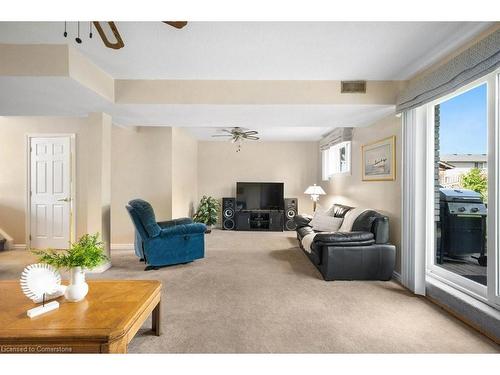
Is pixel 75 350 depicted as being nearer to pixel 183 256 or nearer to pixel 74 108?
pixel 183 256

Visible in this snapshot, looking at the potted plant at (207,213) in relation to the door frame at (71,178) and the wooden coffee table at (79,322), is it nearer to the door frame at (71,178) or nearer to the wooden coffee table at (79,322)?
the door frame at (71,178)

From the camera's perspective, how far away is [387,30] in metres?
2.09

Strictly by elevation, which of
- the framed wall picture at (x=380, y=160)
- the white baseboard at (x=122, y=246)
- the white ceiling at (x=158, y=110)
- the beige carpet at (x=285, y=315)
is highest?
the white ceiling at (x=158, y=110)

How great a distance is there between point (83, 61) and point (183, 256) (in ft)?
8.94

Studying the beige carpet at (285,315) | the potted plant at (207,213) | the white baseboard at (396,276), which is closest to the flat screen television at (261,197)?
the potted plant at (207,213)

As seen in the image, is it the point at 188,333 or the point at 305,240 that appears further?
the point at 305,240

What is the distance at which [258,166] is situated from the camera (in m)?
7.37

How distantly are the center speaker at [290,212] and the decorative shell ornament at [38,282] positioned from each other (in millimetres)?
5811

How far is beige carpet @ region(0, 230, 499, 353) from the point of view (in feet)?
6.17

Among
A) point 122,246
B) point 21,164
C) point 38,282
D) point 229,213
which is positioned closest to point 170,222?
point 122,246

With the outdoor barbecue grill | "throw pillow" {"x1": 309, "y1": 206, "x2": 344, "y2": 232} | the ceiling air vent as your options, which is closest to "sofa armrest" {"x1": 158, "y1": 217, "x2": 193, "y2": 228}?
"throw pillow" {"x1": 309, "y1": 206, "x2": 344, "y2": 232}

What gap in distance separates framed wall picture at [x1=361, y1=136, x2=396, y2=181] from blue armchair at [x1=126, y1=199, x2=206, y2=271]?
283 cm

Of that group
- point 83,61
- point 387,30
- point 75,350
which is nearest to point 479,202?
point 387,30

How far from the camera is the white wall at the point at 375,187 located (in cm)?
336
